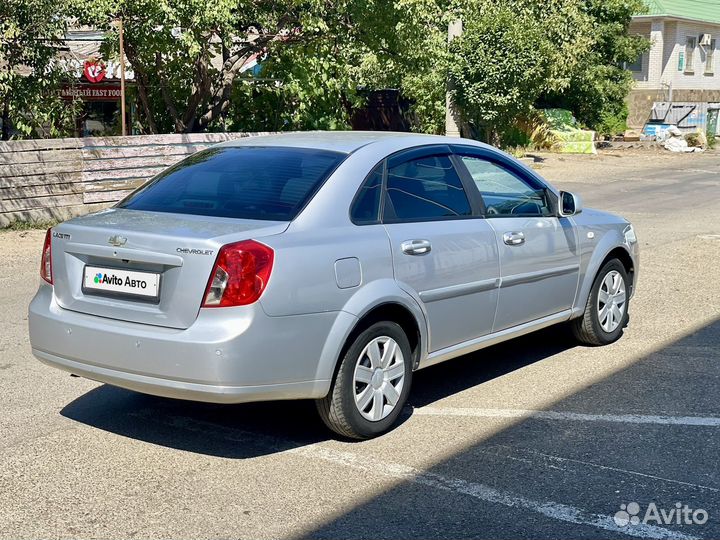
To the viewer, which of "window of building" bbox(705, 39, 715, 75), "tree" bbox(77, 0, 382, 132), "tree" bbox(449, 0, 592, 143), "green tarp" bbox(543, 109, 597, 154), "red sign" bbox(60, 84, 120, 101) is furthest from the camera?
"window of building" bbox(705, 39, 715, 75)

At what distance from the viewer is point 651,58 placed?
144ft

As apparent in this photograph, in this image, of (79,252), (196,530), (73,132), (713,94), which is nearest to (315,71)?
(73,132)

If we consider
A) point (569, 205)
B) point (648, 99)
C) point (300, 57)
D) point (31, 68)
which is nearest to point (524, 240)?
point (569, 205)

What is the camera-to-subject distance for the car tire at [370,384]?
4.99 metres

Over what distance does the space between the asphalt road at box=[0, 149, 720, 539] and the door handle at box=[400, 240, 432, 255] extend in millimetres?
971

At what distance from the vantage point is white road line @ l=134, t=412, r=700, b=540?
164 inches

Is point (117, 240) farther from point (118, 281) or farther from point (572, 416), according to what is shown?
point (572, 416)

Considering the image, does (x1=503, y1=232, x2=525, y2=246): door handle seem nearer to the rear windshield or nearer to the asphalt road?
the asphalt road

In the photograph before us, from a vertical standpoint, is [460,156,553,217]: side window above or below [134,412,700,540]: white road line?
above

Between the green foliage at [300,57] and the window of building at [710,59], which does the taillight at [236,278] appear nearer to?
the green foliage at [300,57]

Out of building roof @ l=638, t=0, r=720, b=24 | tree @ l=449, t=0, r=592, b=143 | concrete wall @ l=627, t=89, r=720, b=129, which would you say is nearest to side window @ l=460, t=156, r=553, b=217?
tree @ l=449, t=0, r=592, b=143

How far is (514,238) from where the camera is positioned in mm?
6105

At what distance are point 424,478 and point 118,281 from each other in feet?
5.80

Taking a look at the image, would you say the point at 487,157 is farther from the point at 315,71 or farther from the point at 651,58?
the point at 651,58
